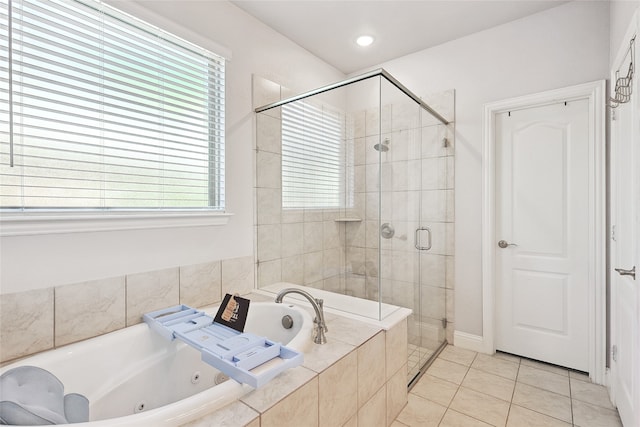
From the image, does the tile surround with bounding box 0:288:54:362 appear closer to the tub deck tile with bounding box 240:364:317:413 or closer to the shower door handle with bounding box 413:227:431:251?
the tub deck tile with bounding box 240:364:317:413

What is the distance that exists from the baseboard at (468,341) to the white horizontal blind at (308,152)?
5.46 feet

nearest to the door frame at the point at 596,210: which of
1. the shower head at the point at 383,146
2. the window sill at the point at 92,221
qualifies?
the shower head at the point at 383,146

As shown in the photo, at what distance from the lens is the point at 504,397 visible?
1.97 metres

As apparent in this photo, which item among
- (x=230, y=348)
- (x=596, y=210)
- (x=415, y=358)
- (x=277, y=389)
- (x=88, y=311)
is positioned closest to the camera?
(x=277, y=389)

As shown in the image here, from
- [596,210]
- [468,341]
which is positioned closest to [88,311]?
Answer: [468,341]

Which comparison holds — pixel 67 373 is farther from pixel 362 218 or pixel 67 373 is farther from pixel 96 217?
pixel 362 218

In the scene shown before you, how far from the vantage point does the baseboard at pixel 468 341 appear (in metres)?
2.57

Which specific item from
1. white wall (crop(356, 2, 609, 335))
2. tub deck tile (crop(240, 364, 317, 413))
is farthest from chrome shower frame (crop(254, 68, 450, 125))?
tub deck tile (crop(240, 364, 317, 413))

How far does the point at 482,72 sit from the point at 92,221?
9.83 ft

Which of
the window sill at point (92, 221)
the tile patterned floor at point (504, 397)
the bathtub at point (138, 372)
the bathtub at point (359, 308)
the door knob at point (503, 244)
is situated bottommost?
the tile patterned floor at point (504, 397)

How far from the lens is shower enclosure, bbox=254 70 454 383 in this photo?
6.67 ft

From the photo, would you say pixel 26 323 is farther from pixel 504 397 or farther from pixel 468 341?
pixel 468 341

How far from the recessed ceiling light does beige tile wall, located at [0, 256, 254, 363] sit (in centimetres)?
224

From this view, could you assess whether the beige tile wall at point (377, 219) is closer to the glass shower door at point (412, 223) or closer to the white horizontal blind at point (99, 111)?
the glass shower door at point (412, 223)
